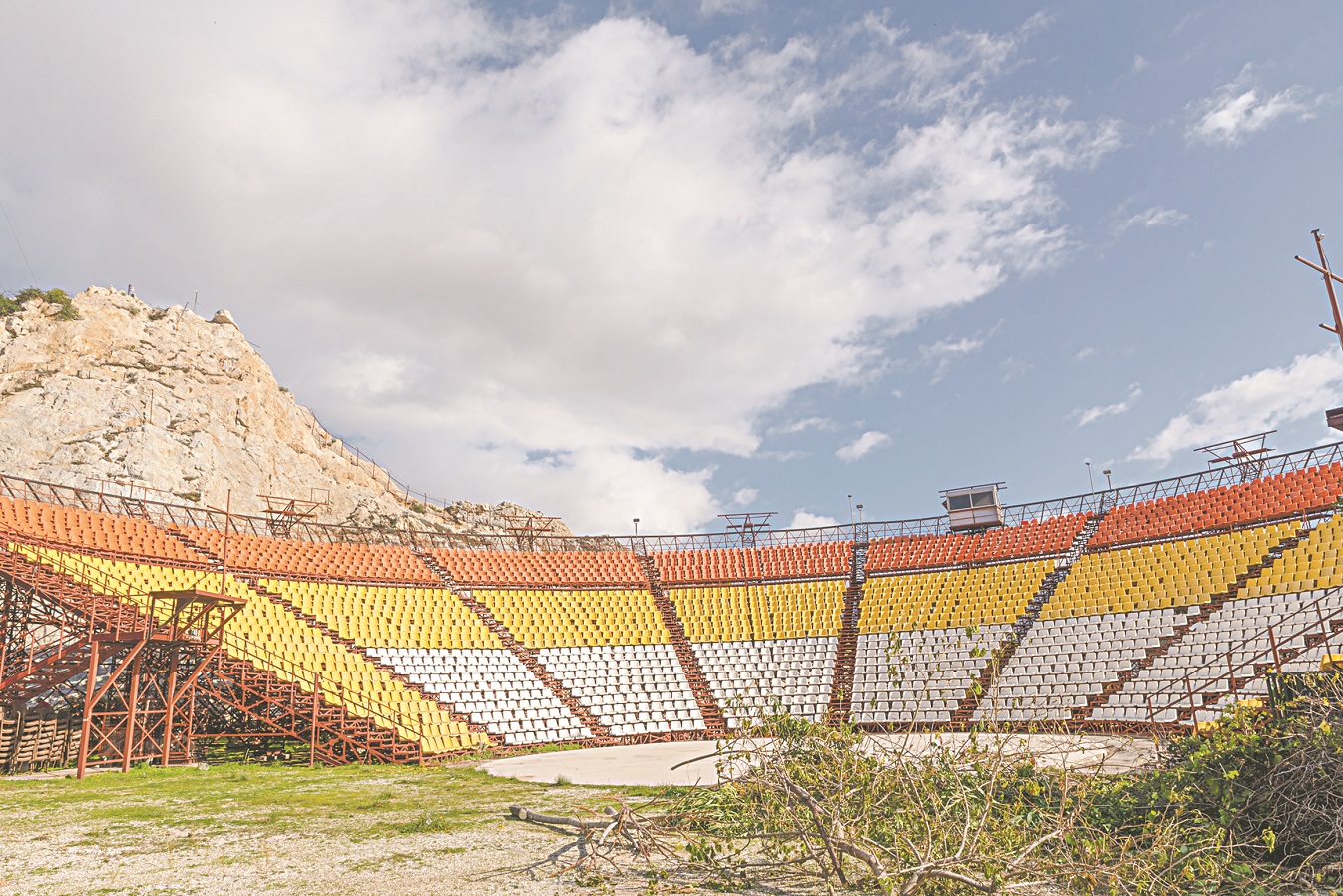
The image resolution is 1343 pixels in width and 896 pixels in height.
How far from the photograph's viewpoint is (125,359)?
2048 inches

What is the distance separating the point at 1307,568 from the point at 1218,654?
5.62 m

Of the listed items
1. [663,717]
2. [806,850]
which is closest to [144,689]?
[663,717]

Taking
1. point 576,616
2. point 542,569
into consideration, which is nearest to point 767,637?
point 576,616

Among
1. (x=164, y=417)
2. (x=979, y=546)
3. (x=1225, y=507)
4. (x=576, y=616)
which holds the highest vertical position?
(x=164, y=417)

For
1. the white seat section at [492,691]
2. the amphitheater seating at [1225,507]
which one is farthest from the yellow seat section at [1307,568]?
the white seat section at [492,691]

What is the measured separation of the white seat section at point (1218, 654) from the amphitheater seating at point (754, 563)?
1341 centimetres

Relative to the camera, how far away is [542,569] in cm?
3272

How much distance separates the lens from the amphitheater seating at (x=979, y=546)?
30625mm

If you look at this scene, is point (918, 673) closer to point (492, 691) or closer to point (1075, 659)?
point (1075, 659)

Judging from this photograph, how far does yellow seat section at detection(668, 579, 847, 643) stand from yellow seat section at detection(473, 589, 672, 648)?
4.99ft

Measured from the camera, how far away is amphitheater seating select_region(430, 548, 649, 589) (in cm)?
3125

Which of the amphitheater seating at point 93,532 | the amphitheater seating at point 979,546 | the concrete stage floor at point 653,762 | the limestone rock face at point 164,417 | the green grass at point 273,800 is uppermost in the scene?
the limestone rock face at point 164,417

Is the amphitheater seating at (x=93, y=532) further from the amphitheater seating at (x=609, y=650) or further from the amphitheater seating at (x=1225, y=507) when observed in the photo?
the amphitheater seating at (x=1225, y=507)

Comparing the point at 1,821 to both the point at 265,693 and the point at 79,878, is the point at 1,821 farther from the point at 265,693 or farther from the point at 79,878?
the point at 265,693
